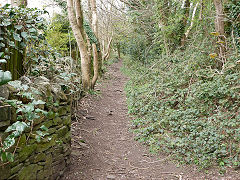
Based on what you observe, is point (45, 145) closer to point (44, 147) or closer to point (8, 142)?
point (44, 147)

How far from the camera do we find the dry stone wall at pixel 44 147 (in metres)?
2.14

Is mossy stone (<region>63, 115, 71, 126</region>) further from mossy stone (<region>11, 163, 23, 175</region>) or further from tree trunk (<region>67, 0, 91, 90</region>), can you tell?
tree trunk (<region>67, 0, 91, 90</region>)

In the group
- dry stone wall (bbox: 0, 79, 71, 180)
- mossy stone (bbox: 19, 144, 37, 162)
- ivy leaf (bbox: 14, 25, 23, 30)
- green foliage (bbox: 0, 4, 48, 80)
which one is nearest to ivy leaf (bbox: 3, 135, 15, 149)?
dry stone wall (bbox: 0, 79, 71, 180)

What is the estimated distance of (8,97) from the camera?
219cm

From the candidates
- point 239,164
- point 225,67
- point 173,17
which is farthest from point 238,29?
point 239,164

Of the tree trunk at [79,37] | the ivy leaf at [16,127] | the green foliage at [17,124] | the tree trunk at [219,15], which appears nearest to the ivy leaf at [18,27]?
the green foliage at [17,124]

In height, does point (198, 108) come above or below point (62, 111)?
below

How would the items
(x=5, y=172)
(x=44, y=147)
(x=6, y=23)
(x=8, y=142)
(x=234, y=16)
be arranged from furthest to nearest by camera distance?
(x=234, y=16), (x=44, y=147), (x=6, y=23), (x=5, y=172), (x=8, y=142)

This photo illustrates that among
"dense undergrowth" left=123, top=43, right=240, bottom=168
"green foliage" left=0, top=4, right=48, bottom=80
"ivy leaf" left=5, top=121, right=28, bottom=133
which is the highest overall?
"green foliage" left=0, top=4, right=48, bottom=80

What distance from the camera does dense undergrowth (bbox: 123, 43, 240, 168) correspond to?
3850 millimetres

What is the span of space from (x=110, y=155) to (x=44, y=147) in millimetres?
2018

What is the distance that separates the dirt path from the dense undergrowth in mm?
311

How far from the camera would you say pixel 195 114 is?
4957 millimetres

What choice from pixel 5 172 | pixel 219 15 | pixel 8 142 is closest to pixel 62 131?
pixel 5 172
